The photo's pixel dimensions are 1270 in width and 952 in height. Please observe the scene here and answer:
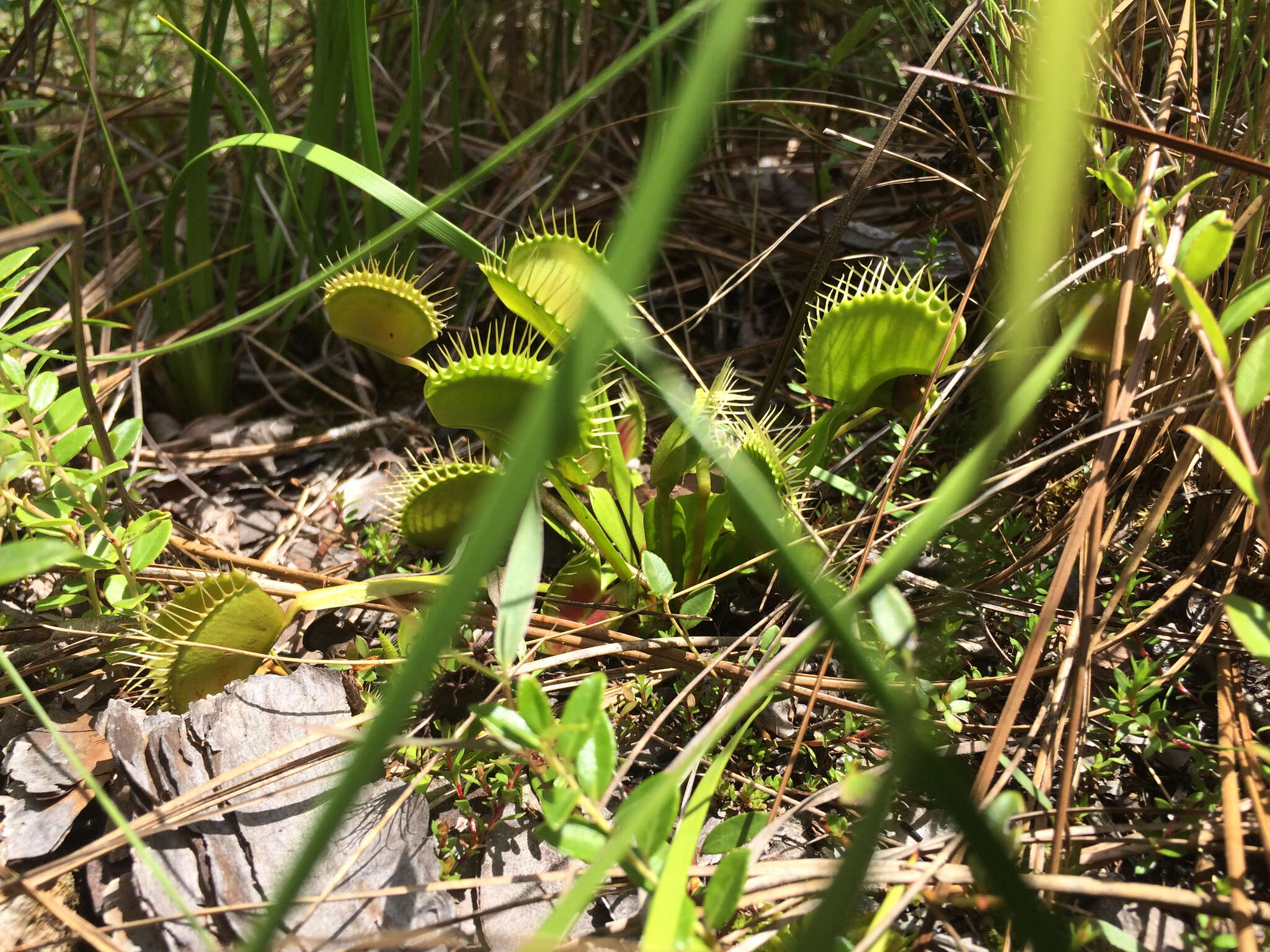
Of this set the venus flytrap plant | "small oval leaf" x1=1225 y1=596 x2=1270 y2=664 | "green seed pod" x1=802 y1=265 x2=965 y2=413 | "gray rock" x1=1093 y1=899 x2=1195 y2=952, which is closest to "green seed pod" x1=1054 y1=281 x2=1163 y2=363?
"green seed pod" x1=802 y1=265 x2=965 y2=413

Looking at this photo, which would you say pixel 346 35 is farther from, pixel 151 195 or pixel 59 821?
pixel 59 821

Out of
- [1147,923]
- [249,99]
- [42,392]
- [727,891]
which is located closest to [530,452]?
[727,891]

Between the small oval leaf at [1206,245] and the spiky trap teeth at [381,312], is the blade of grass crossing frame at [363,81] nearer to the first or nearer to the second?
the spiky trap teeth at [381,312]

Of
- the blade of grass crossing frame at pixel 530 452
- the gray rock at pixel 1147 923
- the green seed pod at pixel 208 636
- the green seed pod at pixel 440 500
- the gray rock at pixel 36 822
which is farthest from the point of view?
the green seed pod at pixel 440 500

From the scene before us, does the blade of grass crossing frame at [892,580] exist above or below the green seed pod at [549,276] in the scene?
below

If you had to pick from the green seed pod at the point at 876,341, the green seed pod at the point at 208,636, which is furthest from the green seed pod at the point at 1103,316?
the green seed pod at the point at 208,636

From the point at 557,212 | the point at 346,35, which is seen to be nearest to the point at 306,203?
the point at 346,35
